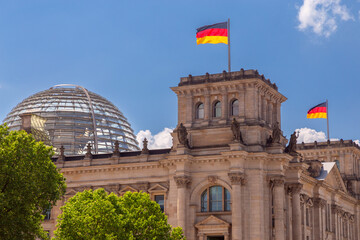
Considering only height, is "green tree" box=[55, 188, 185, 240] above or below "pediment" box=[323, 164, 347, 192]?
below

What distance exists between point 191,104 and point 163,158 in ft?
22.9

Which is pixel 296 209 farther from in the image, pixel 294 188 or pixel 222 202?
pixel 222 202

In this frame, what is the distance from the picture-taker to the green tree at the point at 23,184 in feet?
181

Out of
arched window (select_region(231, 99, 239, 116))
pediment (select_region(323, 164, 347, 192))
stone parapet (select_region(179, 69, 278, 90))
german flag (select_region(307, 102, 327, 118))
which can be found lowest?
pediment (select_region(323, 164, 347, 192))

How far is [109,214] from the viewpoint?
62.2 m

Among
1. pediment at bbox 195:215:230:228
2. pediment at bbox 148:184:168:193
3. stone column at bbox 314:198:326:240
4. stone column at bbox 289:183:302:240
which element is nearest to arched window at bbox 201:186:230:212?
pediment at bbox 195:215:230:228

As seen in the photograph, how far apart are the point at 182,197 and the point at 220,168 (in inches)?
206

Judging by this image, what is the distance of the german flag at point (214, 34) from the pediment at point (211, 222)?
2024cm

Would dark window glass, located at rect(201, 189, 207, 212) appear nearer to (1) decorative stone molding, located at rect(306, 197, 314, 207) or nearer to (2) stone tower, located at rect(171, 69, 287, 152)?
(2) stone tower, located at rect(171, 69, 287, 152)

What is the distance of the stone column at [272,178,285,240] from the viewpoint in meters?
79.4

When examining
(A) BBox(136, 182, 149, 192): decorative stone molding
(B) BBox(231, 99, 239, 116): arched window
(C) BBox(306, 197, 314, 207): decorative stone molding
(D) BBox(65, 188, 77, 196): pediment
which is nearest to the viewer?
(B) BBox(231, 99, 239, 116): arched window

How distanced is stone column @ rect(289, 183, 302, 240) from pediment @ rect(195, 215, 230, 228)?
35.2 ft

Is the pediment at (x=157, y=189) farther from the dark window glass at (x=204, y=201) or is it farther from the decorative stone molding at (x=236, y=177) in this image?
the decorative stone molding at (x=236, y=177)

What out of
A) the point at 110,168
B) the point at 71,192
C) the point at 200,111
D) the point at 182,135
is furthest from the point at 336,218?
the point at 71,192
